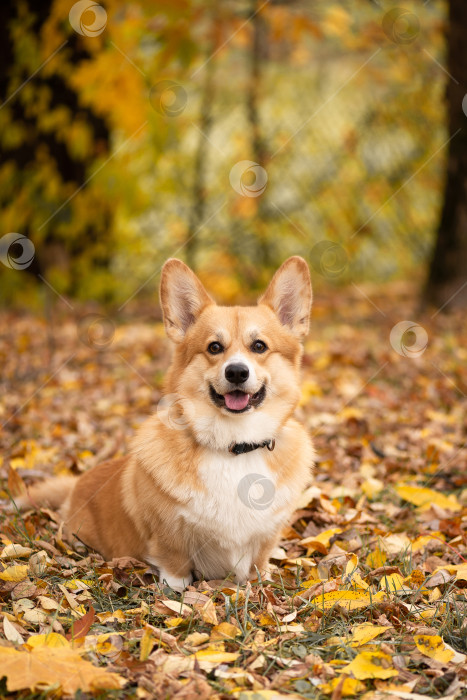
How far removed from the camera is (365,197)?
30.6 feet

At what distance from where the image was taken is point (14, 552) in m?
2.67

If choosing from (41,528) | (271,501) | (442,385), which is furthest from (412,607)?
(442,385)

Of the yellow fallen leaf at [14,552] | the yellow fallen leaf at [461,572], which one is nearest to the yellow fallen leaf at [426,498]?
the yellow fallen leaf at [461,572]

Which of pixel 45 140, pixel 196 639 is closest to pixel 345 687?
pixel 196 639

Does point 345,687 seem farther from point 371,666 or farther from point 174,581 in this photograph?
point 174,581

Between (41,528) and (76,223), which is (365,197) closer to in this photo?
(76,223)

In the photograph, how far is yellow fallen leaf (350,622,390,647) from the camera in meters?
2.09

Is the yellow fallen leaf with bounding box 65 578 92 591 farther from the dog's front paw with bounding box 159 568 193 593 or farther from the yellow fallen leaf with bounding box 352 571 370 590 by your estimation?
the yellow fallen leaf with bounding box 352 571 370 590

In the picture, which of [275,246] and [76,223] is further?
[275,246]

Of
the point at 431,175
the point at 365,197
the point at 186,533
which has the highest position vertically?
the point at 431,175

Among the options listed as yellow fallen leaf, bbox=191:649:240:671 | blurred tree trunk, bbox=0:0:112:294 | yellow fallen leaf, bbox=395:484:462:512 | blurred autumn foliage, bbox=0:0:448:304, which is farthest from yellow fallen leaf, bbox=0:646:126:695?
blurred autumn foliage, bbox=0:0:448:304

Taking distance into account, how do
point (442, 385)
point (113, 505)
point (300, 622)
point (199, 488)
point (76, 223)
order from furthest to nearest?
point (76, 223) → point (442, 385) → point (113, 505) → point (199, 488) → point (300, 622)

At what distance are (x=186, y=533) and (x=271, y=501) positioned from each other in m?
0.35

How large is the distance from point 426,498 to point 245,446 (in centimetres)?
121
